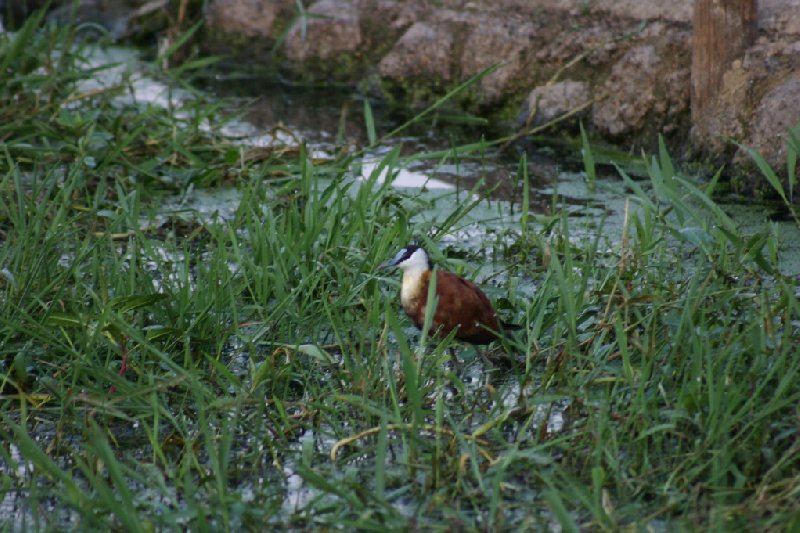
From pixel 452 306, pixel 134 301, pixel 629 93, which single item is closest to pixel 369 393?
pixel 452 306

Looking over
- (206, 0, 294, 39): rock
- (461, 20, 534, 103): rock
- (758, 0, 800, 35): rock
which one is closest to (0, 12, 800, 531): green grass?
(758, 0, 800, 35): rock

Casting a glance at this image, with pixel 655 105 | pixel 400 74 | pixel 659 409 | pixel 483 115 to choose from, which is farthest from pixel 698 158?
pixel 659 409

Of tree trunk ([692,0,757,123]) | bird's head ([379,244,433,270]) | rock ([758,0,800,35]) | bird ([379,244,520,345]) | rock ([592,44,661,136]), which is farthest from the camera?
rock ([592,44,661,136])

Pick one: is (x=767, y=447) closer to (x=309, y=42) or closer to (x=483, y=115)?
(x=483, y=115)

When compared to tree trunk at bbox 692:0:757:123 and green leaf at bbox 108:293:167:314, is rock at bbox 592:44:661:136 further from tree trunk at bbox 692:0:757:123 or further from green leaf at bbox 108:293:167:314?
green leaf at bbox 108:293:167:314

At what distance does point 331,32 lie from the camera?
720cm

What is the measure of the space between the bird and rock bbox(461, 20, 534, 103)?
3.16m

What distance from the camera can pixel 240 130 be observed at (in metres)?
6.09

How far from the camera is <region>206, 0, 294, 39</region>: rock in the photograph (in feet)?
25.2

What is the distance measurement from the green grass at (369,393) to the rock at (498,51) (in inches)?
92.4

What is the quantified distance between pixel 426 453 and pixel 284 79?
17.3ft

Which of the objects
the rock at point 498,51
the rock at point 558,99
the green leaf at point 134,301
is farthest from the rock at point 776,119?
the green leaf at point 134,301

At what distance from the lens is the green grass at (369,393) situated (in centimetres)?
243

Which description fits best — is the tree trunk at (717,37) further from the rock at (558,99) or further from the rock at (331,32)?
the rock at (331,32)
